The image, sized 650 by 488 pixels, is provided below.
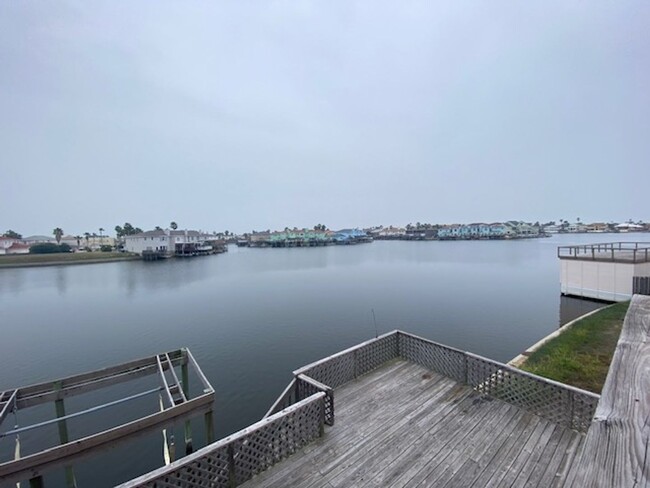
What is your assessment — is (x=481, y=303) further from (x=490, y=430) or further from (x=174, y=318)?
(x=174, y=318)

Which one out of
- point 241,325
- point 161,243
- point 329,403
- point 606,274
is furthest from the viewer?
point 161,243

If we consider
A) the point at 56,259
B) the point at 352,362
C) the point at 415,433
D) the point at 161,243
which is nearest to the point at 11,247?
the point at 56,259

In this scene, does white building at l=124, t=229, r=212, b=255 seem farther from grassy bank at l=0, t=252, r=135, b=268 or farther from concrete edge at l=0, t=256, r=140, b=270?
grassy bank at l=0, t=252, r=135, b=268

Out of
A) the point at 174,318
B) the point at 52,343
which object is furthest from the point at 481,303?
the point at 52,343

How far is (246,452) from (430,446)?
2.72m

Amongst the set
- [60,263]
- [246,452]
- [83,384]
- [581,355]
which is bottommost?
[60,263]

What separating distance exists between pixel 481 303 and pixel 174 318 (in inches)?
812

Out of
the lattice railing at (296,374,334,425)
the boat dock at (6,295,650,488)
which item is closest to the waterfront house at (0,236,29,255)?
the lattice railing at (296,374,334,425)

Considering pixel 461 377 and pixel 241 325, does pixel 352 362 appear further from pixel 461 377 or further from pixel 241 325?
pixel 241 325

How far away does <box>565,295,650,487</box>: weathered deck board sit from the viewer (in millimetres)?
921

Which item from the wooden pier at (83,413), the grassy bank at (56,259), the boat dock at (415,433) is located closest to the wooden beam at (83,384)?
the wooden pier at (83,413)

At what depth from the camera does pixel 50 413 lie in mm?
10109

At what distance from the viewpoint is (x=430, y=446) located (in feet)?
15.5

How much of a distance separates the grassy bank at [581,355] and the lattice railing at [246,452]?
6.54 metres
